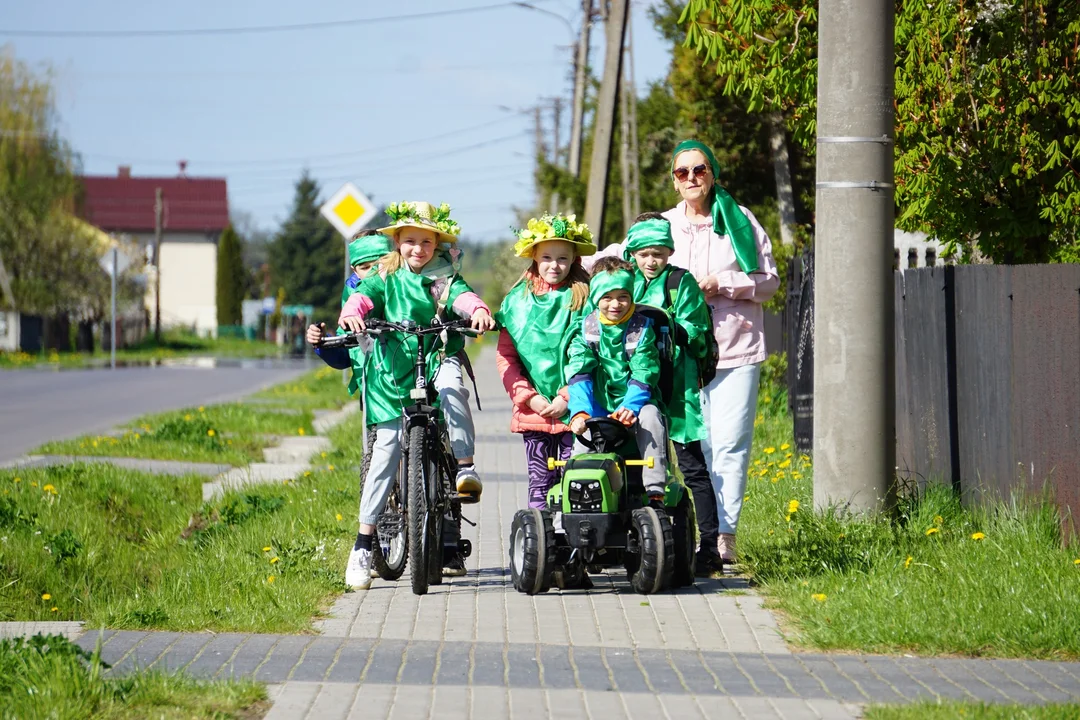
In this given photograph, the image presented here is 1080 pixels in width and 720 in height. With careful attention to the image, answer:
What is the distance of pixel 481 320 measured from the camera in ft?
22.0

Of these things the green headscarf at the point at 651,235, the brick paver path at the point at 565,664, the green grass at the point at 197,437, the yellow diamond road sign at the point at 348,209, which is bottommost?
the brick paver path at the point at 565,664

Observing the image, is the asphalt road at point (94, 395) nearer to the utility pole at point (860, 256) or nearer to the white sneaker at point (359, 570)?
the white sneaker at point (359, 570)

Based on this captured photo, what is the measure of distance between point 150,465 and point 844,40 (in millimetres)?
7568

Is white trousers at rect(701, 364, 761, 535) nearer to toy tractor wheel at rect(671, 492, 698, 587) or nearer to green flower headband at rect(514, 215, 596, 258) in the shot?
toy tractor wheel at rect(671, 492, 698, 587)

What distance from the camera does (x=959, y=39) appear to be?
898cm

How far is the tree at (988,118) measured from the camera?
8.59 meters

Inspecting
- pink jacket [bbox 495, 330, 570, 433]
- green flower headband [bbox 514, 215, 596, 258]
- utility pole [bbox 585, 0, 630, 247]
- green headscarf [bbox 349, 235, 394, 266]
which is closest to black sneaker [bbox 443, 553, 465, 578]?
pink jacket [bbox 495, 330, 570, 433]

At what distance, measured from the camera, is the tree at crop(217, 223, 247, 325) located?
337 ft

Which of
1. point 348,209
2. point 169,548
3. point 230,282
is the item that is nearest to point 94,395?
point 348,209

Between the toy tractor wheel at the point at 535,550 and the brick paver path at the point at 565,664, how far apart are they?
8 centimetres

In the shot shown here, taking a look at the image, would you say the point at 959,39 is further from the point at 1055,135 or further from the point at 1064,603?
the point at 1064,603

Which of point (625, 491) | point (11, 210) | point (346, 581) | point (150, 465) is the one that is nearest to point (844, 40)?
point (625, 491)

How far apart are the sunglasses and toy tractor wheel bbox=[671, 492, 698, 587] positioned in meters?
1.50

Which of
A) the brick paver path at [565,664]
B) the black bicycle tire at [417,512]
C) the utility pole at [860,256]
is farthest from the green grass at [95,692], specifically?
the utility pole at [860,256]
